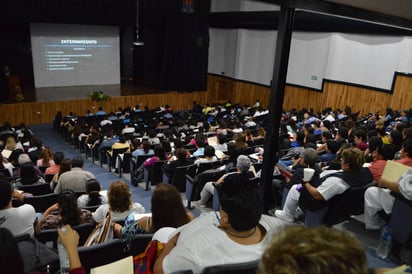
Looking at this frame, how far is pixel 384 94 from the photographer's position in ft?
41.1

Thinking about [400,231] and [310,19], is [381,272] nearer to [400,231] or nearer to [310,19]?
[400,231]

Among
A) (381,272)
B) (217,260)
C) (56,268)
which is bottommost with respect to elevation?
(56,268)

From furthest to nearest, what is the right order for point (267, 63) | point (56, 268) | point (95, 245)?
point (267, 63), point (56, 268), point (95, 245)

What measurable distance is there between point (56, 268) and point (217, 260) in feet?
7.10

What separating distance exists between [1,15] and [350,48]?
1324cm

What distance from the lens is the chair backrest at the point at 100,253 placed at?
2.74m

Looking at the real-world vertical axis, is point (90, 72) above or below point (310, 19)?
below

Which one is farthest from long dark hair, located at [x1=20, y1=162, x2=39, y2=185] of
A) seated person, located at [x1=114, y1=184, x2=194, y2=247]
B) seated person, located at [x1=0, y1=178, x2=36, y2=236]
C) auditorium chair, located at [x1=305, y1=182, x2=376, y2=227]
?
auditorium chair, located at [x1=305, y1=182, x2=376, y2=227]

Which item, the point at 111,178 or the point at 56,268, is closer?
the point at 56,268

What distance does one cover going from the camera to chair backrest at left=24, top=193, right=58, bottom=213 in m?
4.46

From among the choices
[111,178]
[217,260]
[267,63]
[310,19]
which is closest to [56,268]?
[217,260]

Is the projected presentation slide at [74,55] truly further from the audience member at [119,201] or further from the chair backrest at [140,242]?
the chair backrest at [140,242]

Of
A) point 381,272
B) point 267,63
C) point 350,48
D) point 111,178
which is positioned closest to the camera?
point 381,272

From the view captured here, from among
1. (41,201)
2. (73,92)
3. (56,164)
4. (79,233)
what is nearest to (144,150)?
(56,164)
